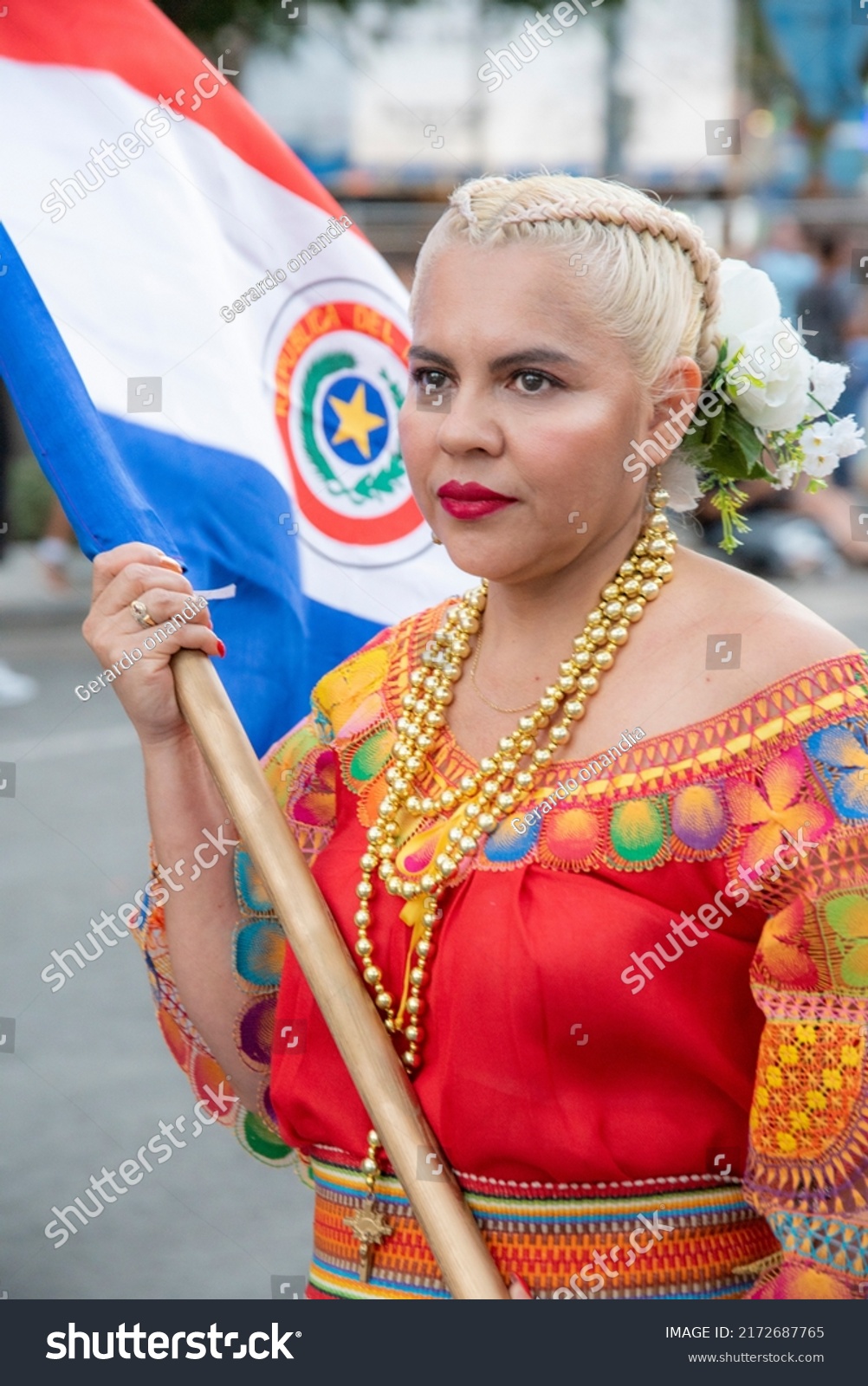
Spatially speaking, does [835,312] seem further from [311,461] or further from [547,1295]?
[547,1295]

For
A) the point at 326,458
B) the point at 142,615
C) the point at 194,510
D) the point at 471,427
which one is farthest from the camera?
the point at 326,458

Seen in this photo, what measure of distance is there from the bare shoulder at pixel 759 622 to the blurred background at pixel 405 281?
76 centimetres

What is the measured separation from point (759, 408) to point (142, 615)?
717 mm

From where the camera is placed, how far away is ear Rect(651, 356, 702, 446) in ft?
5.78

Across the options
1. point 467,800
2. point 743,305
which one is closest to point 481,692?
point 467,800

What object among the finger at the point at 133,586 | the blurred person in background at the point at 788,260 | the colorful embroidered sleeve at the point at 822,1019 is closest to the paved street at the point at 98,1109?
the colorful embroidered sleeve at the point at 822,1019

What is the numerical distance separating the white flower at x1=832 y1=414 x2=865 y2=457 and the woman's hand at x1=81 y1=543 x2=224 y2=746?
0.74 meters

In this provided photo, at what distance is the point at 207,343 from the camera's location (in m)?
2.55

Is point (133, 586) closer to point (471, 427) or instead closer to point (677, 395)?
point (471, 427)

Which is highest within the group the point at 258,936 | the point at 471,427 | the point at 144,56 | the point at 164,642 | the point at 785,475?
the point at 144,56

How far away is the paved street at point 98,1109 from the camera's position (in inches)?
146

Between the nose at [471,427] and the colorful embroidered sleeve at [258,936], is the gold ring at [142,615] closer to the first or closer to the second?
the colorful embroidered sleeve at [258,936]
